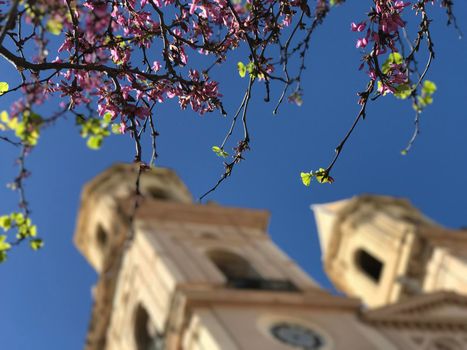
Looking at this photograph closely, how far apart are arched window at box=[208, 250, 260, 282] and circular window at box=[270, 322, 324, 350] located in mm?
5569

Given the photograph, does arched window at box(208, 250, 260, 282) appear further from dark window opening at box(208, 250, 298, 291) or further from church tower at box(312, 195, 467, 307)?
church tower at box(312, 195, 467, 307)

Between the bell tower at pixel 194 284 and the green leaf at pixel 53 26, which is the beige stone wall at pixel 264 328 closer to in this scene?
the bell tower at pixel 194 284

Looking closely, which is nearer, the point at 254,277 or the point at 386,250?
the point at 254,277

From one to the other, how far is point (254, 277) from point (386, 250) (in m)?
8.48

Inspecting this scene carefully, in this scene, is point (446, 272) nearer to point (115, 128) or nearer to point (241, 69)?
point (241, 69)

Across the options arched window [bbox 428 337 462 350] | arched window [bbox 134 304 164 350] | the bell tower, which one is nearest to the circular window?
the bell tower

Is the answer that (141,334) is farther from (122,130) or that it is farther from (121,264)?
(122,130)

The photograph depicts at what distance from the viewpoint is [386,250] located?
31531 millimetres

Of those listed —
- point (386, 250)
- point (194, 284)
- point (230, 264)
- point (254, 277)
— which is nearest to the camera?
point (194, 284)

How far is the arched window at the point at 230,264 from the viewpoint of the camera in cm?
2681

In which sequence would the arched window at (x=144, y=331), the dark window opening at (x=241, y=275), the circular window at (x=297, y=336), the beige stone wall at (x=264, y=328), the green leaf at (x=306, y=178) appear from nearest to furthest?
the green leaf at (x=306, y=178) < the beige stone wall at (x=264, y=328) < the circular window at (x=297, y=336) < the dark window opening at (x=241, y=275) < the arched window at (x=144, y=331)

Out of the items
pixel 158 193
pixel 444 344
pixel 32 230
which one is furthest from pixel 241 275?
pixel 32 230

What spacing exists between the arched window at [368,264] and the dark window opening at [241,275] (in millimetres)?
8794

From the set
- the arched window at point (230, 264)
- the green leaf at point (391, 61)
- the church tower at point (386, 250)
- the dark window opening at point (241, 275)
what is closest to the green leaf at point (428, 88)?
the green leaf at point (391, 61)
